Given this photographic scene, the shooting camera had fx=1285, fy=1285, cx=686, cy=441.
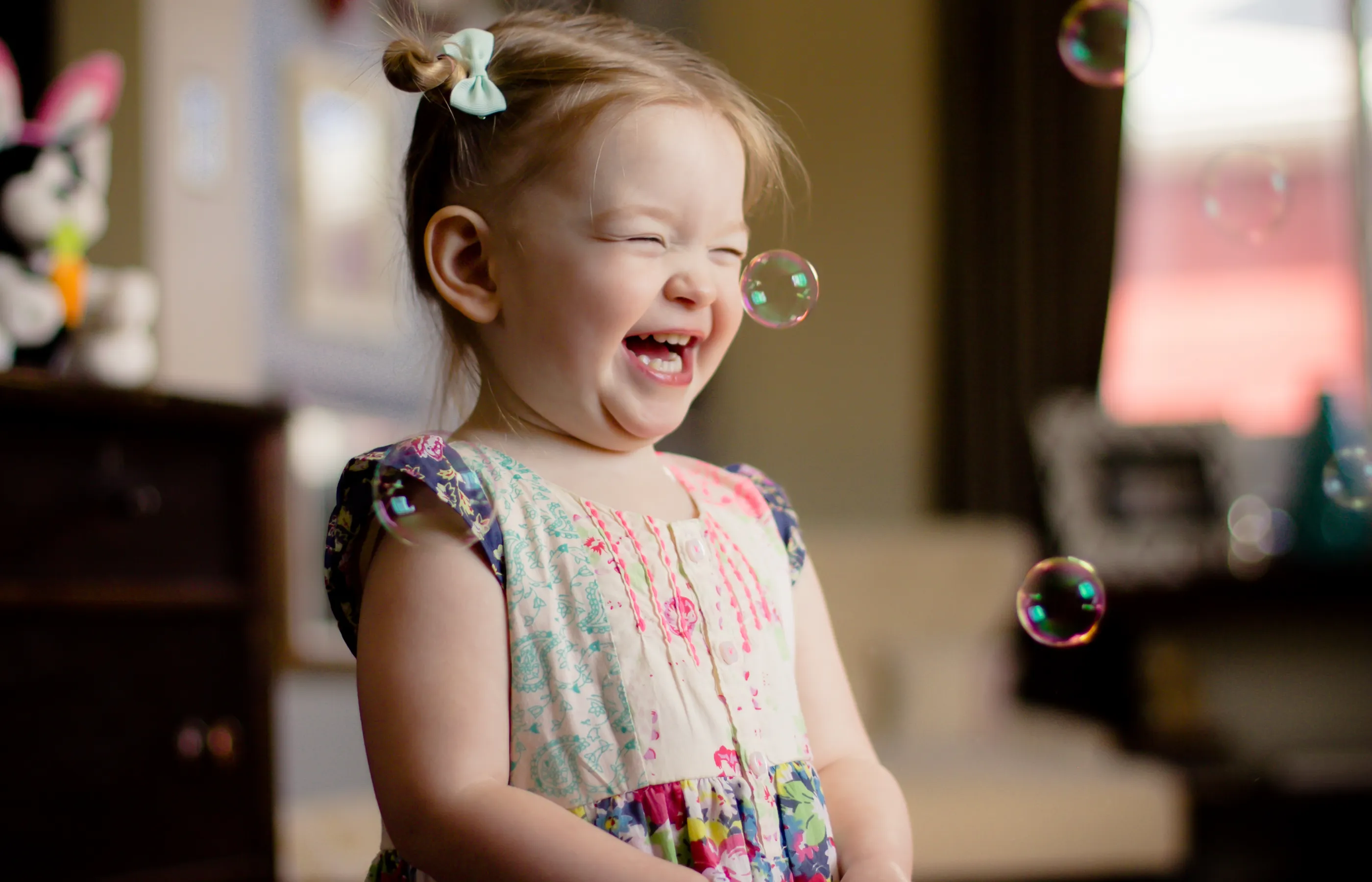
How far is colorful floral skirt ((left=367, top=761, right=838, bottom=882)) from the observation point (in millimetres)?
589

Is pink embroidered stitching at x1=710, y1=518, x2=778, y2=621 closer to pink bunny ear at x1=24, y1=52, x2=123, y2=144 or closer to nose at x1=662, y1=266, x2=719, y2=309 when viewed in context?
nose at x1=662, y1=266, x2=719, y2=309

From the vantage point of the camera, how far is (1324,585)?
267 cm

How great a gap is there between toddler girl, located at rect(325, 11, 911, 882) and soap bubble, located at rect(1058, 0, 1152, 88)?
0.65m

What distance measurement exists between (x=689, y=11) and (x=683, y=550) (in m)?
2.77

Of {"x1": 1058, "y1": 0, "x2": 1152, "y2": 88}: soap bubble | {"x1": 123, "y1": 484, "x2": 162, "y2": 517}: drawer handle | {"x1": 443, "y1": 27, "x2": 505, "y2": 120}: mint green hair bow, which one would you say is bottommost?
{"x1": 123, "y1": 484, "x2": 162, "y2": 517}: drawer handle

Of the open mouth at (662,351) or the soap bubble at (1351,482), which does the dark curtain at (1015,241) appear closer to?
the soap bubble at (1351,482)

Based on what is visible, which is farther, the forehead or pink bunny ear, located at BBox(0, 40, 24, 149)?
pink bunny ear, located at BBox(0, 40, 24, 149)

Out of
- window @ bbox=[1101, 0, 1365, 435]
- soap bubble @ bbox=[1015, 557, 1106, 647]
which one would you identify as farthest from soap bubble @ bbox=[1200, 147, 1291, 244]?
window @ bbox=[1101, 0, 1365, 435]

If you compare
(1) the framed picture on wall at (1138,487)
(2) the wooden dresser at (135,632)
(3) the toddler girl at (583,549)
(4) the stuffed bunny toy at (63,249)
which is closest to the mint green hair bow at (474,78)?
(3) the toddler girl at (583,549)

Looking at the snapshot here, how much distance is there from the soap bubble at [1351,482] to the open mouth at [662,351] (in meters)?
0.79

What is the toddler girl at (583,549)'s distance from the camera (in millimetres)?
579

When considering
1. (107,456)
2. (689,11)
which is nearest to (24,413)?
(107,456)

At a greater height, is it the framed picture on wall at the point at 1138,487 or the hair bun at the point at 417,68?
the hair bun at the point at 417,68

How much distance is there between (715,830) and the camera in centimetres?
60
